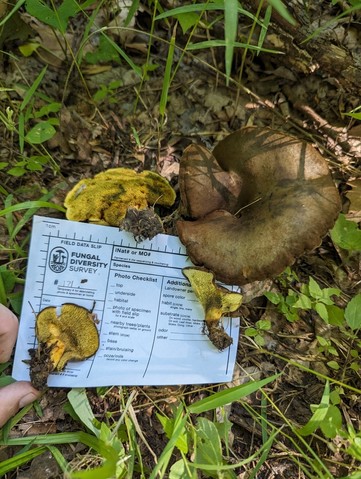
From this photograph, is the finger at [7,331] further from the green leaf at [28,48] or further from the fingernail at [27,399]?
the green leaf at [28,48]

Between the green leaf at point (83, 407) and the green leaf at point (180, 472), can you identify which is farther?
the green leaf at point (83, 407)

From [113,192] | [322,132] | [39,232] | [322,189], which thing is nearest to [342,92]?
[322,132]

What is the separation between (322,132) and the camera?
8.29 ft

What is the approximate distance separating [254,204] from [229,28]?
81 cm

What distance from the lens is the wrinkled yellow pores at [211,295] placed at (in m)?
2.15

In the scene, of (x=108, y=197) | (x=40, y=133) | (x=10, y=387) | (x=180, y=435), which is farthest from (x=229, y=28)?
(x=10, y=387)

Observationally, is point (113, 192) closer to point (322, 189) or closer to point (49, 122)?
point (49, 122)

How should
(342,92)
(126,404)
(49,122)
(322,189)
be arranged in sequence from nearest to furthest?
(322,189), (126,404), (49,122), (342,92)

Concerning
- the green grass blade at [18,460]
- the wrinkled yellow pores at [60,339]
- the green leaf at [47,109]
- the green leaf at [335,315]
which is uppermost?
the green leaf at [47,109]

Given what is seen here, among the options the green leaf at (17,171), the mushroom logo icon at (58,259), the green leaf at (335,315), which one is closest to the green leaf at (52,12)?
the green leaf at (17,171)

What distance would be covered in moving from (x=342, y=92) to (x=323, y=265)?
3.26ft

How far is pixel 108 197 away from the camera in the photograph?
2.12 metres

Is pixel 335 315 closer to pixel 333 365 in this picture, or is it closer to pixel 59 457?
pixel 333 365

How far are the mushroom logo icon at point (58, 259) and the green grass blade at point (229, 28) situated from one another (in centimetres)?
117
